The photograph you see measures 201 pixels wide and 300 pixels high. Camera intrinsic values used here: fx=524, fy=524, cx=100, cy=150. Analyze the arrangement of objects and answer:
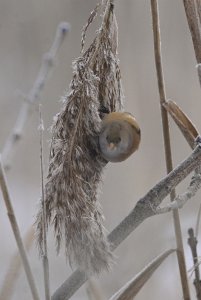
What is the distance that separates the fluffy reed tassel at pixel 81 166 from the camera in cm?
28

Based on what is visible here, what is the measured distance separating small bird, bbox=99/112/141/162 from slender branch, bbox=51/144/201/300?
0.10 feet

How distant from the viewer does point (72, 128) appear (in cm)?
28

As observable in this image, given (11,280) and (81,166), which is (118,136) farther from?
(11,280)

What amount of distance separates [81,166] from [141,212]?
4 cm

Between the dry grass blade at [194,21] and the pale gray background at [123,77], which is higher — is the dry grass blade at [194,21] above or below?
below

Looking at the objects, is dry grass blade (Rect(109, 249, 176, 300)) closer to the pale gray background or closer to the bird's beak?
the bird's beak

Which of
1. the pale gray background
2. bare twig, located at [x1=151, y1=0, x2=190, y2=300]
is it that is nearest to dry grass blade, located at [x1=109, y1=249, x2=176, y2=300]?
bare twig, located at [x1=151, y1=0, x2=190, y2=300]

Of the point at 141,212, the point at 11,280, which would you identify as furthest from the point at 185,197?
the point at 11,280

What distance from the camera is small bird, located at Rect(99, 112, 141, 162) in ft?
0.95

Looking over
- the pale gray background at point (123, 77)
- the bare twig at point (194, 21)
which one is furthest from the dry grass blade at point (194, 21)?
the pale gray background at point (123, 77)

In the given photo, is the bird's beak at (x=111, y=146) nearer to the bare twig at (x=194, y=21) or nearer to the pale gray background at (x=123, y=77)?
the bare twig at (x=194, y=21)

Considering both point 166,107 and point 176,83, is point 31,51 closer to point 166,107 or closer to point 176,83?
point 176,83

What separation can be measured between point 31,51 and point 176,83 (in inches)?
12.6

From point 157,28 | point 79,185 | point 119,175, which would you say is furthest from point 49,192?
point 119,175
